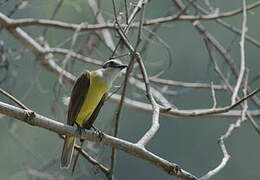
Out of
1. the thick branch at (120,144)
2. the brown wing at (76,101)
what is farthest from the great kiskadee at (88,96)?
the thick branch at (120,144)

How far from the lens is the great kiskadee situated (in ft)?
12.3

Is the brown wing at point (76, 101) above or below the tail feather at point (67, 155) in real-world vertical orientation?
above

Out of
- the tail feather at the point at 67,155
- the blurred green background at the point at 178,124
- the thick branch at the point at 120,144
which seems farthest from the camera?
the blurred green background at the point at 178,124

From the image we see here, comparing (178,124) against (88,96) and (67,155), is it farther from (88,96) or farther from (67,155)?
(67,155)

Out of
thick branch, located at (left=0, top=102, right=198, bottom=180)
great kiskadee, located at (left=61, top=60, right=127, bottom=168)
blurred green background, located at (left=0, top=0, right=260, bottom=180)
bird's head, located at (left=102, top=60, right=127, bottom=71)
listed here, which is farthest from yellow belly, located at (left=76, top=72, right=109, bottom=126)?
blurred green background, located at (left=0, top=0, right=260, bottom=180)

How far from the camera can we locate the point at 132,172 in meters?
9.30

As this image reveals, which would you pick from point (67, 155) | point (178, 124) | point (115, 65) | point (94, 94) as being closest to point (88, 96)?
point (94, 94)

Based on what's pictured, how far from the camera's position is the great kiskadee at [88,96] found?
3.74m

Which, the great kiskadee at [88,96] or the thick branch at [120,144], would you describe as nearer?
the thick branch at [120,144]

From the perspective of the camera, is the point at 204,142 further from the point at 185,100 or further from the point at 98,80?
the point at 98,80

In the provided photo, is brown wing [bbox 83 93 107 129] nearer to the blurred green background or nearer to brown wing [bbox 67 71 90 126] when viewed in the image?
brown wing [bbox 67 71 90 126]

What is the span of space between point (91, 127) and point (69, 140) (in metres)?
0.25

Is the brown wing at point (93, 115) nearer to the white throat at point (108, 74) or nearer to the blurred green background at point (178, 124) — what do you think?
the white throat at point (108, 74)

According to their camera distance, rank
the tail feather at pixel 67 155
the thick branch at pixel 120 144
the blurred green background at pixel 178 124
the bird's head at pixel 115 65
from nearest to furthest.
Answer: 1. the thick branch at pixel 120 144
2. the tail feather at pixel 67 155
3. the bird's head at pixel 115 65
4. the blurred green background at pixel 178 124
